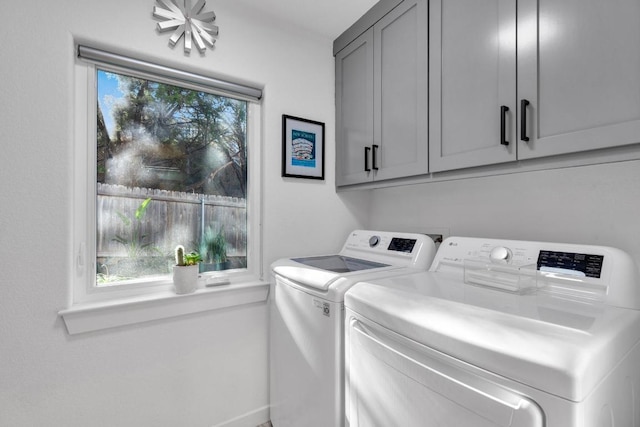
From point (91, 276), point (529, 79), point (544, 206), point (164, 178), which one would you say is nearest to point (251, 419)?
point (91, 276)

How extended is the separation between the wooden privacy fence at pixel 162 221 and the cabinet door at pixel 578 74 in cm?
152

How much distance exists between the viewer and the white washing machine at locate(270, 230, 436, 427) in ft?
3.67

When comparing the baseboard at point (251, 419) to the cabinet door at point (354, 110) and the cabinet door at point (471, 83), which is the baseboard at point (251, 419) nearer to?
the cabinet door at point (354, 110)

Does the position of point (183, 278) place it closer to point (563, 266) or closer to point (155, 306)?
point (155, 306)

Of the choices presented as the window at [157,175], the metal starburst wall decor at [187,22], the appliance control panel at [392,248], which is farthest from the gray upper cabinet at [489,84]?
the metal starburst wall decor at [187,22]

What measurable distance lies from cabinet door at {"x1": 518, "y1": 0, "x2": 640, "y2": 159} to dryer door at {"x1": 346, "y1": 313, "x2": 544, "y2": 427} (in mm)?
807

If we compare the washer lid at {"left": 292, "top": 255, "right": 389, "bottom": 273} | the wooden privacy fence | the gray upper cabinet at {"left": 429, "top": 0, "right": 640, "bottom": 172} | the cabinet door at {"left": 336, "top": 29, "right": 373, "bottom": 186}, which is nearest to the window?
the wooden privacy fence

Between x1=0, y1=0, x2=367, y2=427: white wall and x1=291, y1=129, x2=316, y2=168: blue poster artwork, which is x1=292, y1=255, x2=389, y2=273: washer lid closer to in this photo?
x1=0, y1=0, x2=367, y2=427: white wall

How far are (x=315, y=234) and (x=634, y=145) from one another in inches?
59.2

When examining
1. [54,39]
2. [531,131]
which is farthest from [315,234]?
[54,39]

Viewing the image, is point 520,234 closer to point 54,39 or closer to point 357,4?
point 357,4

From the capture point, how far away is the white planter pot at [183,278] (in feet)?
4.92

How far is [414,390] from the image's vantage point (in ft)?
2.58

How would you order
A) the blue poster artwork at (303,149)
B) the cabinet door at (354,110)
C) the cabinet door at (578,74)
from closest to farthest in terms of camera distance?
the cabinet door at (578,74)
the cabinet door at (354,110)
the blue poster artwork at (303,149)
